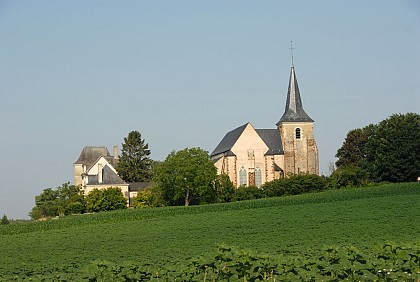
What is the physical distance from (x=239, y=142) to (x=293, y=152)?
723 centimetres

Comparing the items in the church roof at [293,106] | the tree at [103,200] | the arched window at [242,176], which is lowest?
the tree at [103,200]

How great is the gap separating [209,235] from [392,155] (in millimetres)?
46391

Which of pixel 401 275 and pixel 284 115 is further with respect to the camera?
pixel 284 115

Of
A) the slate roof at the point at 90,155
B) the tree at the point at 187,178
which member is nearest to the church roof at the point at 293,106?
the tree at the point at 187,178

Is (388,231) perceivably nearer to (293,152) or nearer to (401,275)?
(401,275)

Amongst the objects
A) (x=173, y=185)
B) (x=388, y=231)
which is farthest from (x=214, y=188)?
(x=388, y=231)

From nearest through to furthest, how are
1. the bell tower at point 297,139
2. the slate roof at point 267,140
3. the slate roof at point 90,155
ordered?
the bell tower at point 297,139 < the slate roof at point 267,140 < the slate roof at point 90,155

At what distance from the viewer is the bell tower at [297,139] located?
86312 millimetres

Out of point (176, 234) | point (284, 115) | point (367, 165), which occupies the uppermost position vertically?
point (284, 115)

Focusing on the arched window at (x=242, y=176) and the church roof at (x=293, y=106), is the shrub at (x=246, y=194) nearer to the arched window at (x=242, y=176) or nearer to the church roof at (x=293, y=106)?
the arched window at (x=242, y=176)

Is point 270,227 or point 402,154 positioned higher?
point 402,154

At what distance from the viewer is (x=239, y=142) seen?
282 ft

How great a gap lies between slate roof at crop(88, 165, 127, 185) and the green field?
35.6 metres

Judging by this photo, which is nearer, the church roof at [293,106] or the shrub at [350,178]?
the shrub at [350,178]
